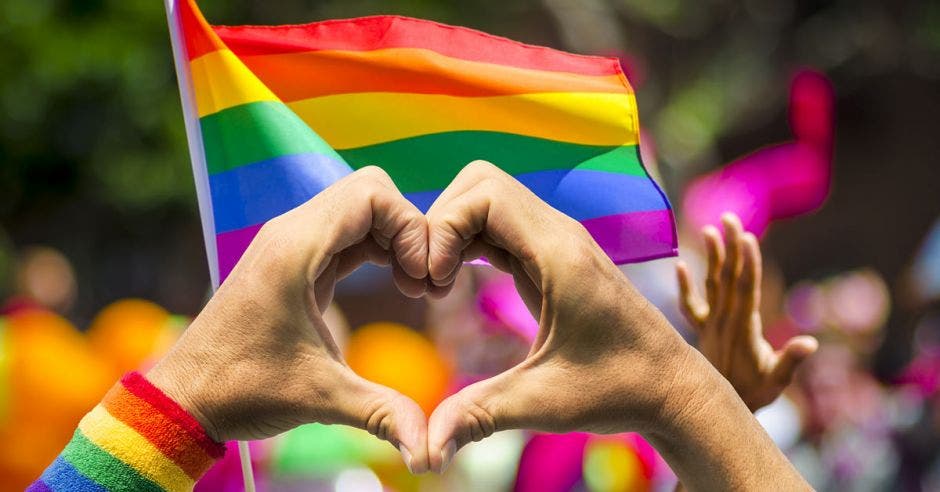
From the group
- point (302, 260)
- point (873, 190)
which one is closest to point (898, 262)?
point (873, 190)

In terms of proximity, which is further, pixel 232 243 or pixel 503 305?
pixel 503 305

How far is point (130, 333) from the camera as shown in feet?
16.1

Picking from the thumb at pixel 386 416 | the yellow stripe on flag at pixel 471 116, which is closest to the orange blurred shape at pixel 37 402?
the yellow stripe on flag at pixel 471 116

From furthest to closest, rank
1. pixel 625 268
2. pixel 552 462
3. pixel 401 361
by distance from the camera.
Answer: pixel 401 361
pixel 552 462
pixel 625 268

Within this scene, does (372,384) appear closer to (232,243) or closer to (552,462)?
(232,243)

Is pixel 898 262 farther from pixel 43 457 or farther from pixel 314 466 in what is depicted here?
pixel 43 457

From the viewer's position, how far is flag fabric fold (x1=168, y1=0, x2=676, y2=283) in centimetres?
220

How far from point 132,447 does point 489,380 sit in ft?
1.13

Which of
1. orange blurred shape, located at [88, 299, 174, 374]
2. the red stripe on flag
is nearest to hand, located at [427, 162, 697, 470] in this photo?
the red stripe on flag

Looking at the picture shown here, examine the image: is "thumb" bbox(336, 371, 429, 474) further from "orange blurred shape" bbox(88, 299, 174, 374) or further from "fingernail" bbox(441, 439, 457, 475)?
"orange blurred shape" bbox(88, 299, 174, 374)

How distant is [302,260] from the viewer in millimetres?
1056

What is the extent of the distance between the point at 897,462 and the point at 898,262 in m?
1.03

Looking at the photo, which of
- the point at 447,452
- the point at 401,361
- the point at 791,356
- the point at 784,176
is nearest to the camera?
the point at 447,452

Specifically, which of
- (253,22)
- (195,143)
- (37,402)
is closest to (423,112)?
(195,143)
